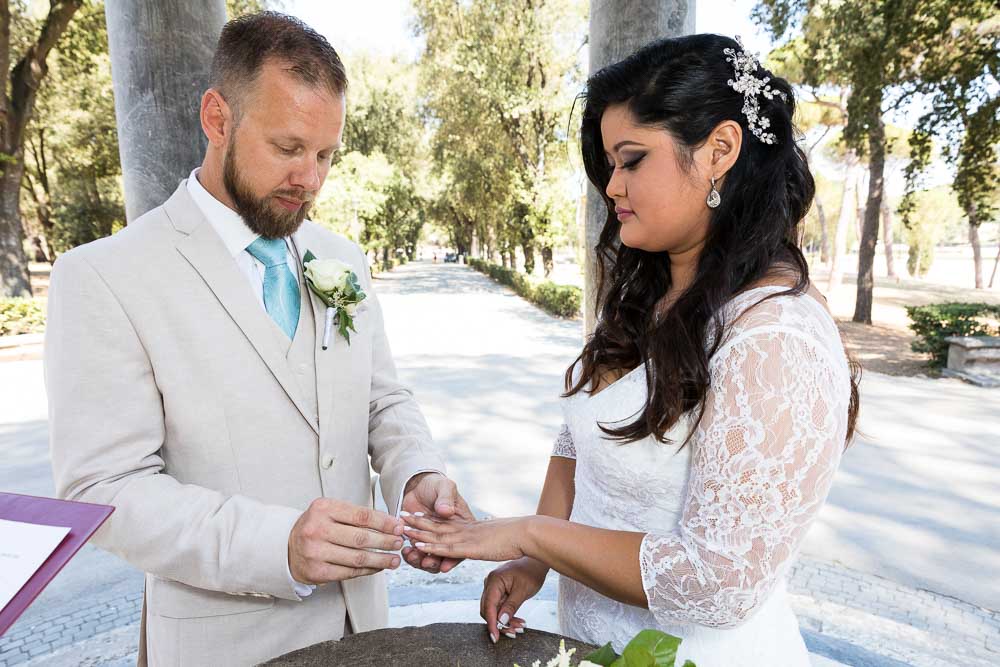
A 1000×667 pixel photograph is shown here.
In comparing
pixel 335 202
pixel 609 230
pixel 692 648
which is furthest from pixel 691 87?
pixel 335 202

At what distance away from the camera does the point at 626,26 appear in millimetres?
3072

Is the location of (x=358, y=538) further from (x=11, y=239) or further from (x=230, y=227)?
(x=11, y=239)

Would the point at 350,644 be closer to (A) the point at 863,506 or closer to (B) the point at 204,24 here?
(B) the point at 204,24

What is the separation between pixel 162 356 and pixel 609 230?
1.47 metres

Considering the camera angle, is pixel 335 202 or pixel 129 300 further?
pixel 335 202

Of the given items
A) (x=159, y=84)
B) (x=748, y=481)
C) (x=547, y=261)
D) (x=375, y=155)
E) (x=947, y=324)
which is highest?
(x=375, y=155)

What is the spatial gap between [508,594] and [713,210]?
4.03 ft

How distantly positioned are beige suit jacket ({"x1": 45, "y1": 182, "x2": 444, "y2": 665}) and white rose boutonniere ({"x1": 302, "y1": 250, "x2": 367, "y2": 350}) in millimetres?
34

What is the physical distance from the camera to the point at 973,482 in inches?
219

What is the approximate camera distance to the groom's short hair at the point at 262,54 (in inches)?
67.0

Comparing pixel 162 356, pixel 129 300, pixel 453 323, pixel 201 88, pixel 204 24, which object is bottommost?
pixel 453 323

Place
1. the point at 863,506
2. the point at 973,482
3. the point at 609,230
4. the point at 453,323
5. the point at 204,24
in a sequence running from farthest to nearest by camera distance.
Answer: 1. the point at 453,323
2. the point at 973,482
3. the point at 863,506
4. the point at 204,24
5. the point at 609,230

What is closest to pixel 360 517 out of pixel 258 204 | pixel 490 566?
pixel 258 204

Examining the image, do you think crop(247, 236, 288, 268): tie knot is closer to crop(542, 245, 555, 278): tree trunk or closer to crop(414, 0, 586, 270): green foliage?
crop(414, 0, 586, 270): green foliage
